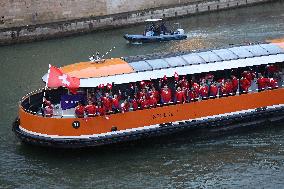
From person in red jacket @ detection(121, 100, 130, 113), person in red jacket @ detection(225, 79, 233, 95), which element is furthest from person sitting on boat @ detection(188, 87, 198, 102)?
person in red jacket @ detection(121, 100, 130, 113)

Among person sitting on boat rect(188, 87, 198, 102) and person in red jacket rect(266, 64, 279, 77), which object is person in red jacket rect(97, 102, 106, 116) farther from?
person in red jacket rect(266, 64, 279, 77)

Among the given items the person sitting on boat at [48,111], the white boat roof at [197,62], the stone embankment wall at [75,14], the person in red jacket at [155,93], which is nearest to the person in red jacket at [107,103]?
the white boat roof at [197,62]

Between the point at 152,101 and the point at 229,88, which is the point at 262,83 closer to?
the point at 229,88

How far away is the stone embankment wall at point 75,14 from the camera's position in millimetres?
32781

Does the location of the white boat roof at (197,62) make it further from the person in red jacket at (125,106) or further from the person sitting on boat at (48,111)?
the person sitting on boat at (48,111)

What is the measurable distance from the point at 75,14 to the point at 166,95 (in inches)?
774

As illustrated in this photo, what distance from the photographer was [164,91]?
16.5 m

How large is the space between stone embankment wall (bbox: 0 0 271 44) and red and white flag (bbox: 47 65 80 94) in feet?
55.1

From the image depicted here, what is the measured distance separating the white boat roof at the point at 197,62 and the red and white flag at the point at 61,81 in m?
0.20

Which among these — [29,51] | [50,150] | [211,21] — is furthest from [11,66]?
[211,21]

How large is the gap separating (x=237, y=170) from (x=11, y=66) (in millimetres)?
15332

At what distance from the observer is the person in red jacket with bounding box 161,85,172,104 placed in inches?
651

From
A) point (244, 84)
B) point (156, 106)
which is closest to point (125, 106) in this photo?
point (156, 106)

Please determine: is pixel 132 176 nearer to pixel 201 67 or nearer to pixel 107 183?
pixel 107 183
